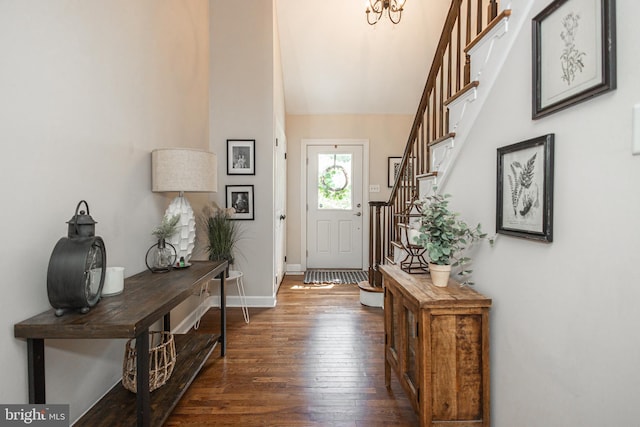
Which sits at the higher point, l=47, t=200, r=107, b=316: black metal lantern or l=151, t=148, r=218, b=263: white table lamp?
l=151, t=148, r=218, b=263: white table lamp

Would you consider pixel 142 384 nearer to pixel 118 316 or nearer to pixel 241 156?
pixel 118 316

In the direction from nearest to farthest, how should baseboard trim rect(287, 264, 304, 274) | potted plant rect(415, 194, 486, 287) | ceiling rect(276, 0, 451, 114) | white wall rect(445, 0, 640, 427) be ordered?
white wall rect(445, 0, 640, 427)
potted plant rect(415, 194, 486, 287)
ceiling rect(276, 0, 451, 114)
baseboard trim rect(287, 264, 304, 274)

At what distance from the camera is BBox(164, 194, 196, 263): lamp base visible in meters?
2.16

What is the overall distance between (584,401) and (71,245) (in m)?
1.78

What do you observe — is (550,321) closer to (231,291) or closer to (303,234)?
(231,291)

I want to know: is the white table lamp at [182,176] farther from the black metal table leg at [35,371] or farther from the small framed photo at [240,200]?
the small framed photo at [240,200]

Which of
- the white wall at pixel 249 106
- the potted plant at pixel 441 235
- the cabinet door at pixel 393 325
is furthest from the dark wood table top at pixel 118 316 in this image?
the white wall at pixel 249 106

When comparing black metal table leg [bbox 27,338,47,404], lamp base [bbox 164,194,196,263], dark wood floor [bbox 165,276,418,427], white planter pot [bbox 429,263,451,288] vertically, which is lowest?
dark wood floor [bbox 165,276,418,427]

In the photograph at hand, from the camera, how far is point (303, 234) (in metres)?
5.25

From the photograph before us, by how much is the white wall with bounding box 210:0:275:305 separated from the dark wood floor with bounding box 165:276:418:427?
51 centimetres

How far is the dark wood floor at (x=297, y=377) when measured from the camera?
173cm

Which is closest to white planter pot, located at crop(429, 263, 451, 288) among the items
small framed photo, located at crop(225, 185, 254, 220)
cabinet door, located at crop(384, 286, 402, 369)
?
cabinet door, located at crop(384, 286, 402, 369)

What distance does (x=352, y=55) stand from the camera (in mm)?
4473

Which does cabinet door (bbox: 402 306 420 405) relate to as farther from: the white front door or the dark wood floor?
the white front door
